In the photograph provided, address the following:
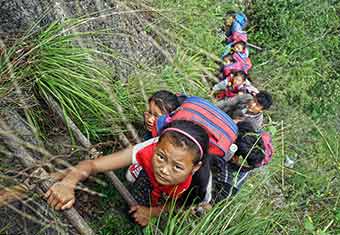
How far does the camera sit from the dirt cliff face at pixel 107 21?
2.92 metres

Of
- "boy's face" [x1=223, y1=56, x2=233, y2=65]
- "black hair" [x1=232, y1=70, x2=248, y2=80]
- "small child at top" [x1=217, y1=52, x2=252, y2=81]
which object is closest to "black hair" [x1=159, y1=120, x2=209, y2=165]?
"black hair" [x1=232, y1=70, x2=248, y2=80]

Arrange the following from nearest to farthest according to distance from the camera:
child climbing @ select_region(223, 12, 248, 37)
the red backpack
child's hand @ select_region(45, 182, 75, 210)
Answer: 1. child's hand @ select_region(45, 182, 75, 210)
2. the red backpack
3. child climbing @ select_region(223, 12, 248, 37)

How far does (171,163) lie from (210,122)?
0.45m

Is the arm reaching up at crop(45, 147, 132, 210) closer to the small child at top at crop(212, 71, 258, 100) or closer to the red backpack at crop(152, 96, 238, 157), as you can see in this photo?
the red backpack at crop(152, 96, 238, 157)

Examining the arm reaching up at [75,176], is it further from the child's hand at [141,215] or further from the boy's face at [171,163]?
the child's hand at [141,215]

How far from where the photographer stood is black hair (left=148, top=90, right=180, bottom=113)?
2.90 m

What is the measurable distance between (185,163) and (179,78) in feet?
6.21

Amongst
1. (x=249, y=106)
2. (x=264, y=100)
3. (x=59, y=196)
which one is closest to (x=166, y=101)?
(x=59, y=196)

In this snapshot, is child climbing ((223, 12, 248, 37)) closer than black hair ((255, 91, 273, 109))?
No

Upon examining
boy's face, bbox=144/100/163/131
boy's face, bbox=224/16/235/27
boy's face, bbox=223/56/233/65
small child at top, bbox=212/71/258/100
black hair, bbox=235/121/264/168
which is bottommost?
small child at top, bbox=212/71/258/100

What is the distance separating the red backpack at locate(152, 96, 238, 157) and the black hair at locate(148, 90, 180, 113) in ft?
1.05

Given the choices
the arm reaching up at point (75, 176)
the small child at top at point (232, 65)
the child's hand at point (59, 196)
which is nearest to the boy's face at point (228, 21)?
the small child at top at point (232, 65)

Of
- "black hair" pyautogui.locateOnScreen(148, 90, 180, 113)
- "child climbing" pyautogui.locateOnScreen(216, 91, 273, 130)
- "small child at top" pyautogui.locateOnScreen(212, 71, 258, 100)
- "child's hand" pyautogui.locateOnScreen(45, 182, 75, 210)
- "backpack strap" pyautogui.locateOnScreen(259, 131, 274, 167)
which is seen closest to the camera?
"child's hand" pyautogui.locateOnScreen(45, 182, 75, 210)

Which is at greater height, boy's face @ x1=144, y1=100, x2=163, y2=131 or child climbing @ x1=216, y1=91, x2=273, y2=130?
boy's face @ x1=144, y1=100, x2=163, y2=131
